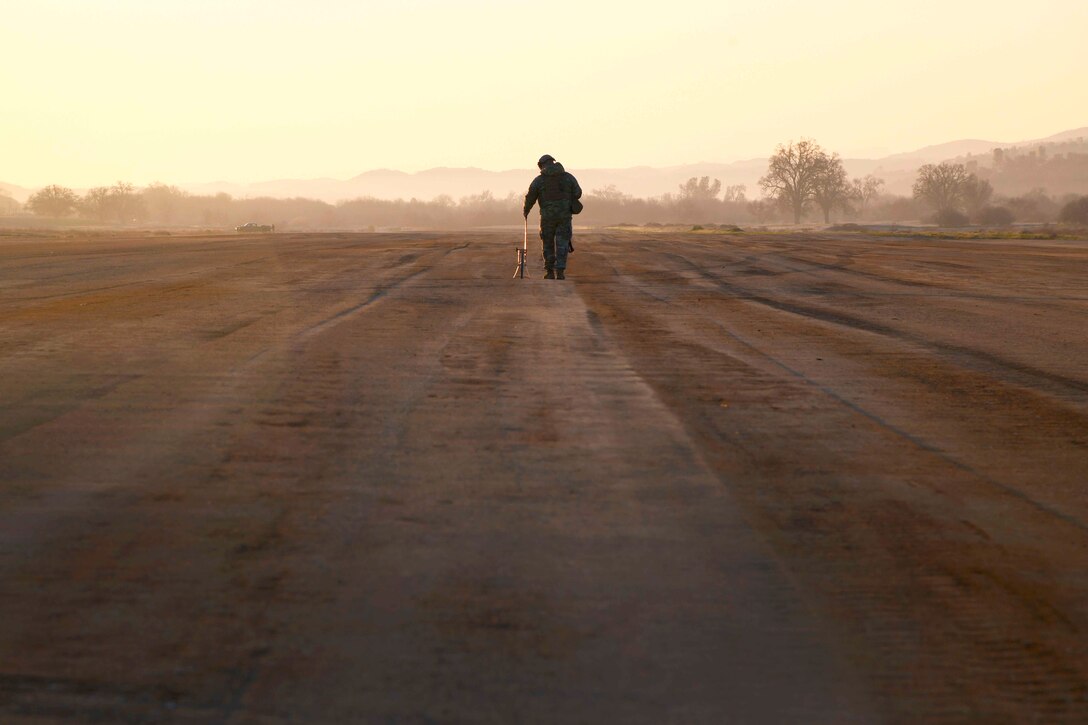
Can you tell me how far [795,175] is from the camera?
127312mm

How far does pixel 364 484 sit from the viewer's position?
18.7 ft

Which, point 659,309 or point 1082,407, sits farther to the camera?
point 659,309

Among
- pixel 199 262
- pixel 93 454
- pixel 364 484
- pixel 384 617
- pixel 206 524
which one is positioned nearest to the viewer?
pixel 384 617

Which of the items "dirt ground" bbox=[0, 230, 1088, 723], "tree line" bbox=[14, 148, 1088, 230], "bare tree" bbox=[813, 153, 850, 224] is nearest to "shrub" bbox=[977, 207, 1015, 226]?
"tree line" bbox=[14, 148, 1088, 230]

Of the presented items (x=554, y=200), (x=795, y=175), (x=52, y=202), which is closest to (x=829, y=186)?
(x=795, y=175)

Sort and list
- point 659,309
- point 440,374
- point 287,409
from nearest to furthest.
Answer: point 287,409, point 440,374, point 659,309

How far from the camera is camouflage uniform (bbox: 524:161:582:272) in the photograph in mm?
19406

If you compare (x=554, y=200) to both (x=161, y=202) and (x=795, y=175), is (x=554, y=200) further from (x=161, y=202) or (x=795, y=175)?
(x=161, y=202)

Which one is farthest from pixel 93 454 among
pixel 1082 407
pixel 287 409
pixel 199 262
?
pixel 199 262

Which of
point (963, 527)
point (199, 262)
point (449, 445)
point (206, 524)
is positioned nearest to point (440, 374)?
point (449, 445)

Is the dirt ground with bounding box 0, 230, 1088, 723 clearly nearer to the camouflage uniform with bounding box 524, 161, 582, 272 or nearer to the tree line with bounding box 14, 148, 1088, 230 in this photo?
the camouflage uniform with bounding box 524, 161, 582, 272

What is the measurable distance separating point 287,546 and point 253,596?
57 centimetres

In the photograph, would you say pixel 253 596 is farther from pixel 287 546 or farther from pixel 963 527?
pixel 963 527

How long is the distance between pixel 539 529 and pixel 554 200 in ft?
48.7
